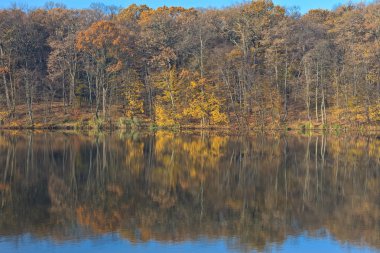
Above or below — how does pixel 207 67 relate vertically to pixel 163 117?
above

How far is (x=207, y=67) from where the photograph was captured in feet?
A: 208

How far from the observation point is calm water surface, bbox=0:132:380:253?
11.4 m

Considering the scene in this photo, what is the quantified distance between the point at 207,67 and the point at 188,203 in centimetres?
4906

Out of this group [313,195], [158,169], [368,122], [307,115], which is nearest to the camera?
[313,195]

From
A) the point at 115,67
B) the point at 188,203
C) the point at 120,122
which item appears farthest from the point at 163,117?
the point at 188,203

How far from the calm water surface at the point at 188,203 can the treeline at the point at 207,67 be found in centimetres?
2875

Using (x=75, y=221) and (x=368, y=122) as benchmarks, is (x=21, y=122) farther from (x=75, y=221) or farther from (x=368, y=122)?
(x=75, y=221)

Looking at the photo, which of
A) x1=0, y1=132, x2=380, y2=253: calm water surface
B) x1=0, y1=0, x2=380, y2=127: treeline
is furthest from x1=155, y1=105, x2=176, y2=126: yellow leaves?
x1=0, y1=132, x2=380, y2=253: calm water surface

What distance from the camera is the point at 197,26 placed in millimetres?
66875

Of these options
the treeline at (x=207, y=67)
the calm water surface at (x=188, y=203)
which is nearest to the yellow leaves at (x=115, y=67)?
the treeline at (x=207, y=67)

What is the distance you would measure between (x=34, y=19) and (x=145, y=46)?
1978cm

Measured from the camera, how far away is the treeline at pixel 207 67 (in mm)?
56094

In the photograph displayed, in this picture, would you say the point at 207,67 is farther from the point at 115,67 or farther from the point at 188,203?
the point at 188,203

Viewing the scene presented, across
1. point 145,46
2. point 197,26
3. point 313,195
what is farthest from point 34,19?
point 313,195
